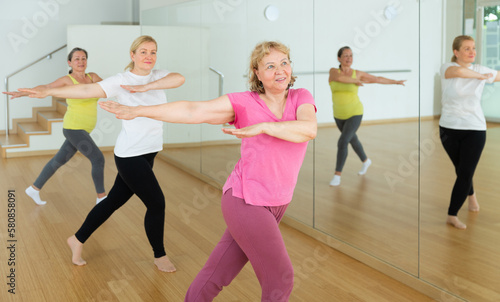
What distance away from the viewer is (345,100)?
4.14 meters

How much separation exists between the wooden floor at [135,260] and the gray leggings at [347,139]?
25.6 inches

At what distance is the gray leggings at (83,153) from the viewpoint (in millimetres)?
5156

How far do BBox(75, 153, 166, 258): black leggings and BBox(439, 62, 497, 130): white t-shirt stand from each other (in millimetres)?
1692

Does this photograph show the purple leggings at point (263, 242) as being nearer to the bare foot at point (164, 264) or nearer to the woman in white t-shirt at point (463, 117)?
the woman in white t-shirt at point (463, 117)

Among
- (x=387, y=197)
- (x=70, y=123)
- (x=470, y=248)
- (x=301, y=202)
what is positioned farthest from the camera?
(x=70, y=123)

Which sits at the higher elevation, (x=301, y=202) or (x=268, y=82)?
(x=268, y=82)

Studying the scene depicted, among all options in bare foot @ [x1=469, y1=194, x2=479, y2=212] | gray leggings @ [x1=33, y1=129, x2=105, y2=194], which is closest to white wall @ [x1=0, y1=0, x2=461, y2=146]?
bare foot @ [x1=469, y1=194, x2=479, y2=212]

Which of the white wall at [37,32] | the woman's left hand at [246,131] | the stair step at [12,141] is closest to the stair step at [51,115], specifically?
the white wall at [37,32]

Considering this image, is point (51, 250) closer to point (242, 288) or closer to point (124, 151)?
point (124, 151)

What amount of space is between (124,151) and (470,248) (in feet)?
6.52

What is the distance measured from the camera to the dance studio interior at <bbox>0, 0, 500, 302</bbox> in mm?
3125

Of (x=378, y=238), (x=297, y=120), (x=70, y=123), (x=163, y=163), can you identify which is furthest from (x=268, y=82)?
(x=163, y=163)

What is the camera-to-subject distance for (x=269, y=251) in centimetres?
217

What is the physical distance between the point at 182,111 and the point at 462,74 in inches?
63.1
